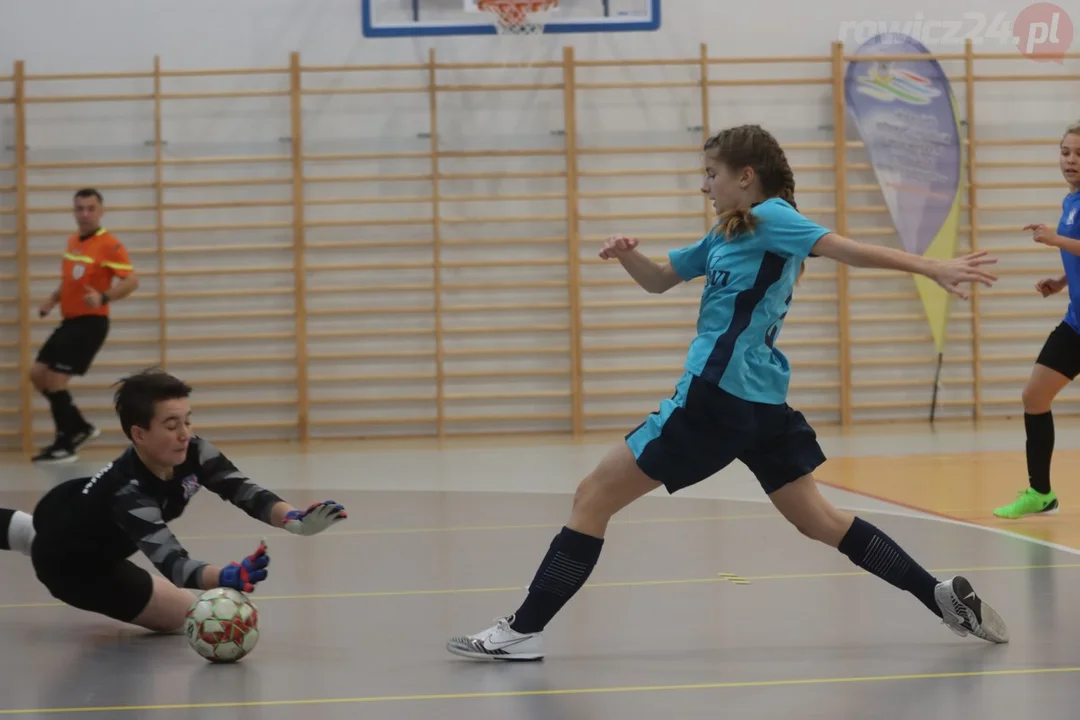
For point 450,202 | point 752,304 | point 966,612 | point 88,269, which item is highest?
point 450,202

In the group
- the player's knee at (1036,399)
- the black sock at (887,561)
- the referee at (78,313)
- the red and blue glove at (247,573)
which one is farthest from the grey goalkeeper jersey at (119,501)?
the referee at (78,313)

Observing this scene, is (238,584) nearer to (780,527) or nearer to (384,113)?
(780,527)

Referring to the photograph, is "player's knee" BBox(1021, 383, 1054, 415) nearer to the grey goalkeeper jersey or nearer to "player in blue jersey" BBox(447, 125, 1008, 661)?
"player in blue jersey" BBox(447, 125, 1008, 661)

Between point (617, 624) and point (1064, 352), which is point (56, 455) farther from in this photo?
point (1064, 352)

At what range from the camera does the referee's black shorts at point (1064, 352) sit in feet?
17.6

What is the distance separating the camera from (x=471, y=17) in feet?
33.7

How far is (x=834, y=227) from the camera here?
34.8 feet

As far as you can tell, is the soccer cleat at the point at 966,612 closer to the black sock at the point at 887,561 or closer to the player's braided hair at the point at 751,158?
the black sock at the point at 887,561

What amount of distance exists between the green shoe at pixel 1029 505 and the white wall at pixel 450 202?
199 inches

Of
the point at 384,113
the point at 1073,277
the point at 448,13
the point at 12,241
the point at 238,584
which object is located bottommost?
the point at 238,584

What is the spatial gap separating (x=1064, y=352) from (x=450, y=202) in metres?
6.00

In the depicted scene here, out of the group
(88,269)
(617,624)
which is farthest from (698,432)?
(88,269)

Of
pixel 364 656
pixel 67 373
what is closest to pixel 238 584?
pixel 364 656

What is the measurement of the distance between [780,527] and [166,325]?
20.6 feet
